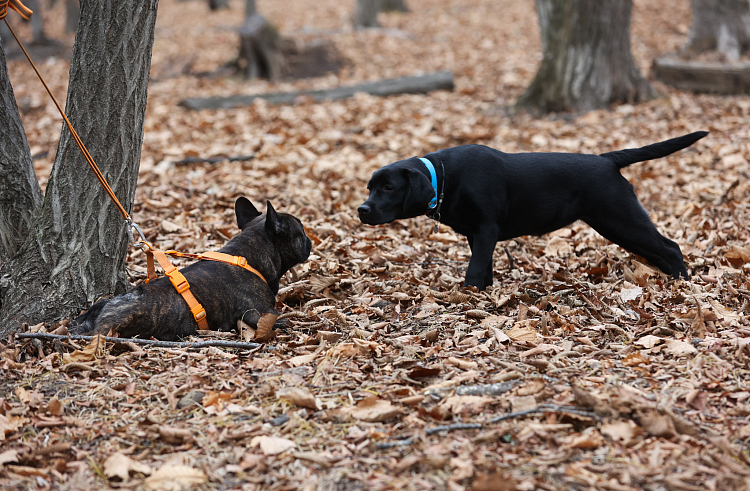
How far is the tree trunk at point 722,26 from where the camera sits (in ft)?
43.0

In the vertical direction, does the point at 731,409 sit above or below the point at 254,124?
below

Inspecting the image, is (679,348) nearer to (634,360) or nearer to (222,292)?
(634,360)

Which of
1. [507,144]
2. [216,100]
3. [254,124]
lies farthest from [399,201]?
[216,100]

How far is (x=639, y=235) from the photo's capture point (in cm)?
534

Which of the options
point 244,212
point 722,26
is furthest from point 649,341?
point 722,26

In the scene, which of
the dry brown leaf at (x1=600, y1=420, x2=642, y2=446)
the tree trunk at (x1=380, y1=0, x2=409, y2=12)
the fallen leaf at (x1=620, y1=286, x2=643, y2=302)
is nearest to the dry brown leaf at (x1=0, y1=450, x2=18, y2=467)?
the dry brown leaf at (x1=600, y1=420, x2=642, y2=446)

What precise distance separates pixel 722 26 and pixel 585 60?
4578mm

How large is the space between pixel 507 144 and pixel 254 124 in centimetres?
440

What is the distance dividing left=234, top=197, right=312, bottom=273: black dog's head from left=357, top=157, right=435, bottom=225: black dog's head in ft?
1.81

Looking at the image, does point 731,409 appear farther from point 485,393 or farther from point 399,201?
point 399,201

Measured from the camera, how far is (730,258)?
566 cm

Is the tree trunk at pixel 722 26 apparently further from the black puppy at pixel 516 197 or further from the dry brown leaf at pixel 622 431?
the dry brown leaf at pixel 622 431

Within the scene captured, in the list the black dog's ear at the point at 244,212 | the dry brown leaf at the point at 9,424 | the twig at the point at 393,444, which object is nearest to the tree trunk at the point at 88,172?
the black dog's ear at the point at 244,212

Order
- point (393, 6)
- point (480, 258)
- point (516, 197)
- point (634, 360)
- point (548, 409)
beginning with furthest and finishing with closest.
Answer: point (393, 6)
point (516, 197)
point (480, 258)
point (634, 360)
point (548, 409)
